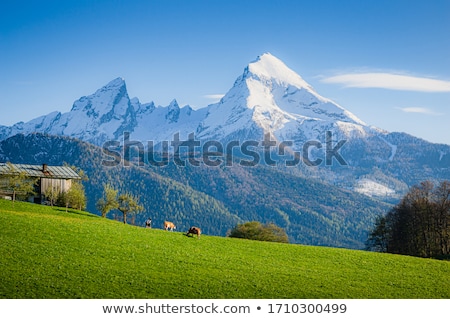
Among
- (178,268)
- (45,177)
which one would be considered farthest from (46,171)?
(178,268)

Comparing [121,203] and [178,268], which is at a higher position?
[121,203]

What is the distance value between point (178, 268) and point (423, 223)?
5386 centimetres

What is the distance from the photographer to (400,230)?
86.7m

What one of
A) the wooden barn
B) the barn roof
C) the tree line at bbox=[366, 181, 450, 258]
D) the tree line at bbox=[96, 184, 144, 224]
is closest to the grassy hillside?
the tree line at bbox=[96, 184, 144, 224]

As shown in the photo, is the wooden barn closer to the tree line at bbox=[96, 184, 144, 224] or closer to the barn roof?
the barn roof

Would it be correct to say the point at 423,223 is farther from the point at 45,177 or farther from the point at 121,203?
the point at 45,177

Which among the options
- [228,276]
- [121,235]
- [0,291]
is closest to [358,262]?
[228,276]

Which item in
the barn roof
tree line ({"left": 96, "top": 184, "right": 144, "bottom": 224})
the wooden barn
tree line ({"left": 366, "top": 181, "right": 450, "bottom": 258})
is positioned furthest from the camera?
the barn roof

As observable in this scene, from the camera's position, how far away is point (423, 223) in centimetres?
8331

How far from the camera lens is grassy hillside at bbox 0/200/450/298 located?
1383 inches

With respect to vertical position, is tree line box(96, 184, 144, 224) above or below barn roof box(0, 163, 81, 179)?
below

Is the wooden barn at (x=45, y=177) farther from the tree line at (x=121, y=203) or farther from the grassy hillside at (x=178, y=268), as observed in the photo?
the grassy hillside at (x=178, y=268)

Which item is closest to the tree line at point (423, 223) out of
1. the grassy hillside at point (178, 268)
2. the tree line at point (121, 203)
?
the grassy hillside at point (178, 268)

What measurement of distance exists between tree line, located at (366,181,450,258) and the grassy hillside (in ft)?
86.5
